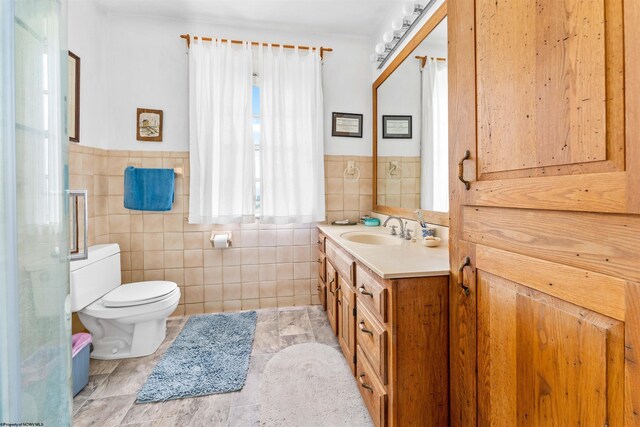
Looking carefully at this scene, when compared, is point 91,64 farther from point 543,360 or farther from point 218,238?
point 543,360

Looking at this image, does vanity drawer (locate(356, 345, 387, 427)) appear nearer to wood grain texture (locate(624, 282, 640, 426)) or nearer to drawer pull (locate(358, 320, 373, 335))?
drawer pull (locate(358, 320, 373, 335))

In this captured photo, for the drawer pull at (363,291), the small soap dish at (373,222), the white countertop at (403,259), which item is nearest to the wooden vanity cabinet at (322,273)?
the small soap dish at (373,222)

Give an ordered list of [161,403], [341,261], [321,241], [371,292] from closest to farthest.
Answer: [371,292]
[161,403]
[341,261]
[321,241]

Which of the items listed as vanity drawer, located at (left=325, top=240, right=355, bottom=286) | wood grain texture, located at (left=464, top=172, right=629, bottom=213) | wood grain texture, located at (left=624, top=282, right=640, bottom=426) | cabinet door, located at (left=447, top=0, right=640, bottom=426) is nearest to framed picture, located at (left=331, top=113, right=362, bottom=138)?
vanity drawer, located at (left=325, top=240, right=355, bottom=286)

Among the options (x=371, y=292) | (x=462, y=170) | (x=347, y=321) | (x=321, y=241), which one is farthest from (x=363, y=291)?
(x=321, y=241)

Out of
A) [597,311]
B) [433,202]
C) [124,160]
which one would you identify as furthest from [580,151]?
[124,160]

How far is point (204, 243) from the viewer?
2.45m

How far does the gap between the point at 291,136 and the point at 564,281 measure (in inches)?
85.0

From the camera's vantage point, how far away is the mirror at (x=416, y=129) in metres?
1.63

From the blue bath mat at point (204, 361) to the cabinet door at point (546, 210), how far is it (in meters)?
1.30

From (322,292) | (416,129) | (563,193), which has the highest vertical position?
(416,129)

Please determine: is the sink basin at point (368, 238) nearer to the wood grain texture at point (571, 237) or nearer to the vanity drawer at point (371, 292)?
the vanity drawer at point (371, 292)

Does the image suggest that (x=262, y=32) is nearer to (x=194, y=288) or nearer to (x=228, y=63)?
(x=228, y=63)

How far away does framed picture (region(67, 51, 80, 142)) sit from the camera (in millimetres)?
1897
